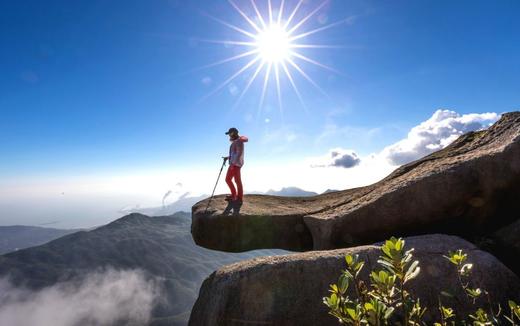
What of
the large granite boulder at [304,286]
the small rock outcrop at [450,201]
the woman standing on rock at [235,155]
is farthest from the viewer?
the woman standing on rock at [235,155]

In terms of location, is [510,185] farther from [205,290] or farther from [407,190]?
[205,290]

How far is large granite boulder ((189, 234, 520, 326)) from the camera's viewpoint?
7.01 meters

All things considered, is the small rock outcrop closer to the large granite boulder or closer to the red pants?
the large granite boulder

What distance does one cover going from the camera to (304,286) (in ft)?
24.1

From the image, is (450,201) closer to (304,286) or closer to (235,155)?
(304,286)

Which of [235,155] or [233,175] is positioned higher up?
[235,155]

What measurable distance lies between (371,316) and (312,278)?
5.35 meters

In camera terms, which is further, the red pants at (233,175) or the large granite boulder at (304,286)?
the red pants at (233,175)

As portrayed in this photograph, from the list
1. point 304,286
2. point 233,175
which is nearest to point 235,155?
point 233,175

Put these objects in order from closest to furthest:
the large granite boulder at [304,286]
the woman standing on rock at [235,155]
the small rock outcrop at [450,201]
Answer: the large granite boulder at [304,286], the small rock outcrop at [450,201], the woman standing on rock at [235,155]

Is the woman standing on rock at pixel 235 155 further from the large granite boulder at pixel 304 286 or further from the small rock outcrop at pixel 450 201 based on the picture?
the large granite boulder at pixel 304 286

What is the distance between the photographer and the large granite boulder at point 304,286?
7008mm

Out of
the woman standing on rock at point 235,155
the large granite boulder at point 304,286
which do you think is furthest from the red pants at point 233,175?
the large granite boulder at point 304,286

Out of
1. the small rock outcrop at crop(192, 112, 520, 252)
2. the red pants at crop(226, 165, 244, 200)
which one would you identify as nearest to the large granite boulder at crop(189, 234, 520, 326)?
the small rock outcrop at crop(192, 112, 520, 252)
